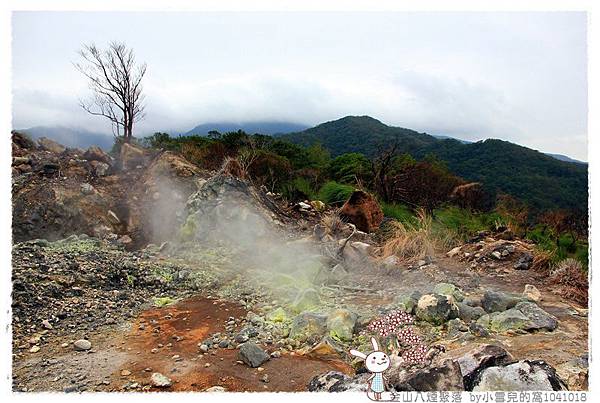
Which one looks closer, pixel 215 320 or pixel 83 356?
pixel 83 356

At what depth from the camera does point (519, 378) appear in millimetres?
1912

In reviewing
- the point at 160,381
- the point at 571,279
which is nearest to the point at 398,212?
the point at 571,279

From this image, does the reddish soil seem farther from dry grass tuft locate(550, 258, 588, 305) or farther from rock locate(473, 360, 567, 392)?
dry grass tuft locate(550, 258, 588, 305)

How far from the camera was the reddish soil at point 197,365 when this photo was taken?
88.1 inches

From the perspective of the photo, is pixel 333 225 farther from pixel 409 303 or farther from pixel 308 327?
pixel 308 327

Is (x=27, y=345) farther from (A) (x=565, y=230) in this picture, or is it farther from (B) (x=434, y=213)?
(A) (x=565, y=230)

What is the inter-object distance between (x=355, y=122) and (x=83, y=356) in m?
10.3

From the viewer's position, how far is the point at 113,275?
3.95 meters

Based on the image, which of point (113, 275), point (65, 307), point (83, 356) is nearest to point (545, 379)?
point (83, 356)

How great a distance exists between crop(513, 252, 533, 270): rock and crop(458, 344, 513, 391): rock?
2.53 metres

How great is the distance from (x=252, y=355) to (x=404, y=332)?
0.91 metres

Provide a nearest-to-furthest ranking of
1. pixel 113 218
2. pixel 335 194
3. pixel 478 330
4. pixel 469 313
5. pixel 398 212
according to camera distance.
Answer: pixel 478 330 < pixel 469 313 < pixel 113 218 < pixel 398 212 < pixel 335 194

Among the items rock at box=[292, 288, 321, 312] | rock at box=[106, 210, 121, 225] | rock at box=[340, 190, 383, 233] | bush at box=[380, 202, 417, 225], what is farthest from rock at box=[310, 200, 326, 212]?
rock at box=[292, 288, 321, 312]

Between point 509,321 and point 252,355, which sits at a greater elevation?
point 509,321
